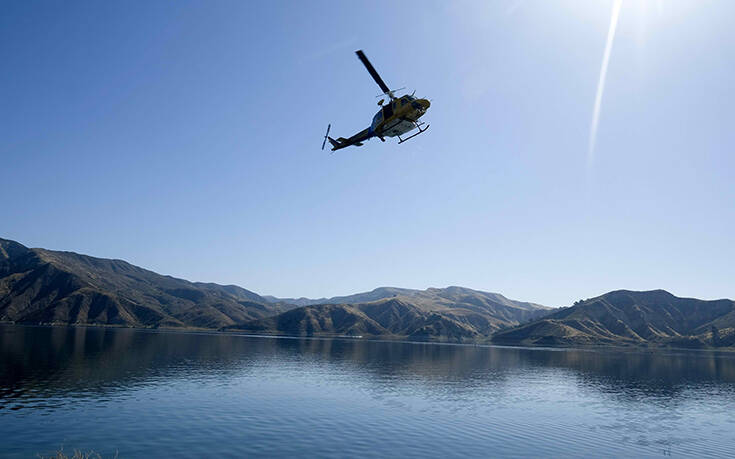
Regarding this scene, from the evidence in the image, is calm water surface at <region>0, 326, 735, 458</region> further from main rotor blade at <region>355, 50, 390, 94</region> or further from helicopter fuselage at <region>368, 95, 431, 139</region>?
main rotor blade at <region>355, 50, 390, 94</region>

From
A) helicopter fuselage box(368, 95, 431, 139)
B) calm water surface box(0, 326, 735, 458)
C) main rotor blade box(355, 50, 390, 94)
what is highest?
main rotor blade box(355, 50, 390, 94)

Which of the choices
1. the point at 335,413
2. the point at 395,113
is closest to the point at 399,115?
the point at 395,113

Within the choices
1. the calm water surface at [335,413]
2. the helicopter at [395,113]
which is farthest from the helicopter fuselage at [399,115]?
the calm water surface at [335,413]

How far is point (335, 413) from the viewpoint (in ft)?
205

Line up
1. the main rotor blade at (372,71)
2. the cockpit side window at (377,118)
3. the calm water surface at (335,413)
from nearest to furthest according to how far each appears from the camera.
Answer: the calm water surface at (335,413)
the main rotor blade at (372,71)
the cockpit side window at (377,118)

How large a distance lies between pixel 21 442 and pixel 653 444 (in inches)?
2730

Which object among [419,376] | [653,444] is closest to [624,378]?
[419,376]

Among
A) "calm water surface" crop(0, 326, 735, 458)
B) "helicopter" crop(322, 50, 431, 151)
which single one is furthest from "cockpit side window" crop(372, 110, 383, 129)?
"calm water surface" crop(0, 326, 735, 458)

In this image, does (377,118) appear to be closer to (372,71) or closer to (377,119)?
(377,119)

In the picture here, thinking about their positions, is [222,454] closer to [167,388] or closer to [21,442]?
[21,442]

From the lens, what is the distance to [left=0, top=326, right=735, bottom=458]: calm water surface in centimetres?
4544

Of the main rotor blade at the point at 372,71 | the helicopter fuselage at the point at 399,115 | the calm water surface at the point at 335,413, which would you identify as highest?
the main rotor blade at the point at 372,71

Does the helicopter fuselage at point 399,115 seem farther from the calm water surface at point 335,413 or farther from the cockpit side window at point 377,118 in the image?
the calm water surface at point 335,413

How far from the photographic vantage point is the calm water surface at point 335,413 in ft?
149
